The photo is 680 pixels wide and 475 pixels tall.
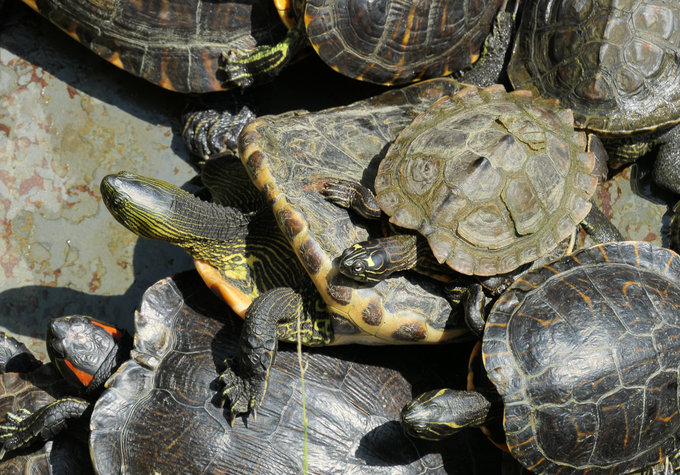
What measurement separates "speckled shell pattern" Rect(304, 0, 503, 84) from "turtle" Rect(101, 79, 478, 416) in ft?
1.39

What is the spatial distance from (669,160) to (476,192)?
1.66m

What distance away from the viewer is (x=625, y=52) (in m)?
3.76

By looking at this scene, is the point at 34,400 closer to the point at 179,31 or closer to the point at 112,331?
the point at 112,331

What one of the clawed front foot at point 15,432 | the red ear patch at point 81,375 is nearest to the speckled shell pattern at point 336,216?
the red ear patch at point 81,375

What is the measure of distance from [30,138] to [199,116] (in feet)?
3.81

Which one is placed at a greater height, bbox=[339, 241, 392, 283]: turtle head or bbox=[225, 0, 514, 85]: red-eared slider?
bbox=[225, 0, 514, 85]: red-eared slider

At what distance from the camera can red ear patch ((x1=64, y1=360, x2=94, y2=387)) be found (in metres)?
3.56

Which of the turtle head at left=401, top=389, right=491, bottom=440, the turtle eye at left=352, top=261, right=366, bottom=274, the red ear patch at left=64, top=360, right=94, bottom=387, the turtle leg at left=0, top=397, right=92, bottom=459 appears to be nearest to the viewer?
the turtle eye at left=352, top=261, right=366, bottom=274

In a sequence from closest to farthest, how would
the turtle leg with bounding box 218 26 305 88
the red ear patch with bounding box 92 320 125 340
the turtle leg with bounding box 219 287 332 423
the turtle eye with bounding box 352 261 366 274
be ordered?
the turtle eye with bounding box 352 261 366 274
the turtle leg with bounding box 219 287 332 423
the red ear patch with bounding box 92 320 125 340
the turtle leg with bounding box 218 26 305 88

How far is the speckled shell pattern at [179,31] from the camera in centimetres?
402

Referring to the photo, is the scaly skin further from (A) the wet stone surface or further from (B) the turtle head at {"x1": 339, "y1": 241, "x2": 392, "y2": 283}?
(A) the wet stone surface

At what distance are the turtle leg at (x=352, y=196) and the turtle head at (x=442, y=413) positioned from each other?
87 centimetres

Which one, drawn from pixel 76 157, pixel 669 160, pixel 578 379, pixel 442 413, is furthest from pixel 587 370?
pixel 76 157

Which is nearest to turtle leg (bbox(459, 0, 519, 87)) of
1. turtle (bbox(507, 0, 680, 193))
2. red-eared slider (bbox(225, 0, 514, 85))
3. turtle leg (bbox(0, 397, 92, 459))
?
red-eared slider (bbox(225, 0, 514, 85))
